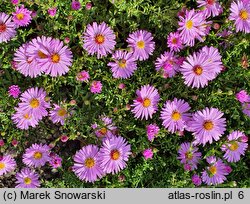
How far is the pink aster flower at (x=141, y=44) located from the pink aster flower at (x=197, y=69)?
0.23 m

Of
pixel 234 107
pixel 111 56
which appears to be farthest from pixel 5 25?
pixel 234 107

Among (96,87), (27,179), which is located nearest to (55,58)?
(96,87)

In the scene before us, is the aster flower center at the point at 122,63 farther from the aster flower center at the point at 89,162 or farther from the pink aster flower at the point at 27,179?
the pink aster flower at the point at 27,179

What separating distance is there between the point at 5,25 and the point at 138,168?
119 centimetres

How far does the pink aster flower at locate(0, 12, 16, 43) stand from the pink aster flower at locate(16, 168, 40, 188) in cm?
82

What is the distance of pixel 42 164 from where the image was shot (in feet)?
7.60

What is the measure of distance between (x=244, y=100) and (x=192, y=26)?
1.77ft

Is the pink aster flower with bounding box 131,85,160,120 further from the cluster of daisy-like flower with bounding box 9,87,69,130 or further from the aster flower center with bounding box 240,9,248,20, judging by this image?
the aster flower center with bounding box 240,9,248,20

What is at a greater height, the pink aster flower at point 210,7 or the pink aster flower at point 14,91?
the pink aster flower at point 210,7

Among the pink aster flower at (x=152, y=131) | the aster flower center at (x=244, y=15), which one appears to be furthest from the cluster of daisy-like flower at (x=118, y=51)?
the aster flower center at (x=244, y=15)

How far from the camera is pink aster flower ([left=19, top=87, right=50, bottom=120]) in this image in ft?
7.46

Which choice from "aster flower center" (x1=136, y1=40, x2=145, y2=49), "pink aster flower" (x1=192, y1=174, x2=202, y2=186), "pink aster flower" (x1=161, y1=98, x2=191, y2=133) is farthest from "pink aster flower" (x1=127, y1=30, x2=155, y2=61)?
"pink aster flower" (x1=192, y1=174, x2=202, y2=186)

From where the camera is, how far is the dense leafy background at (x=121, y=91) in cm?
234
